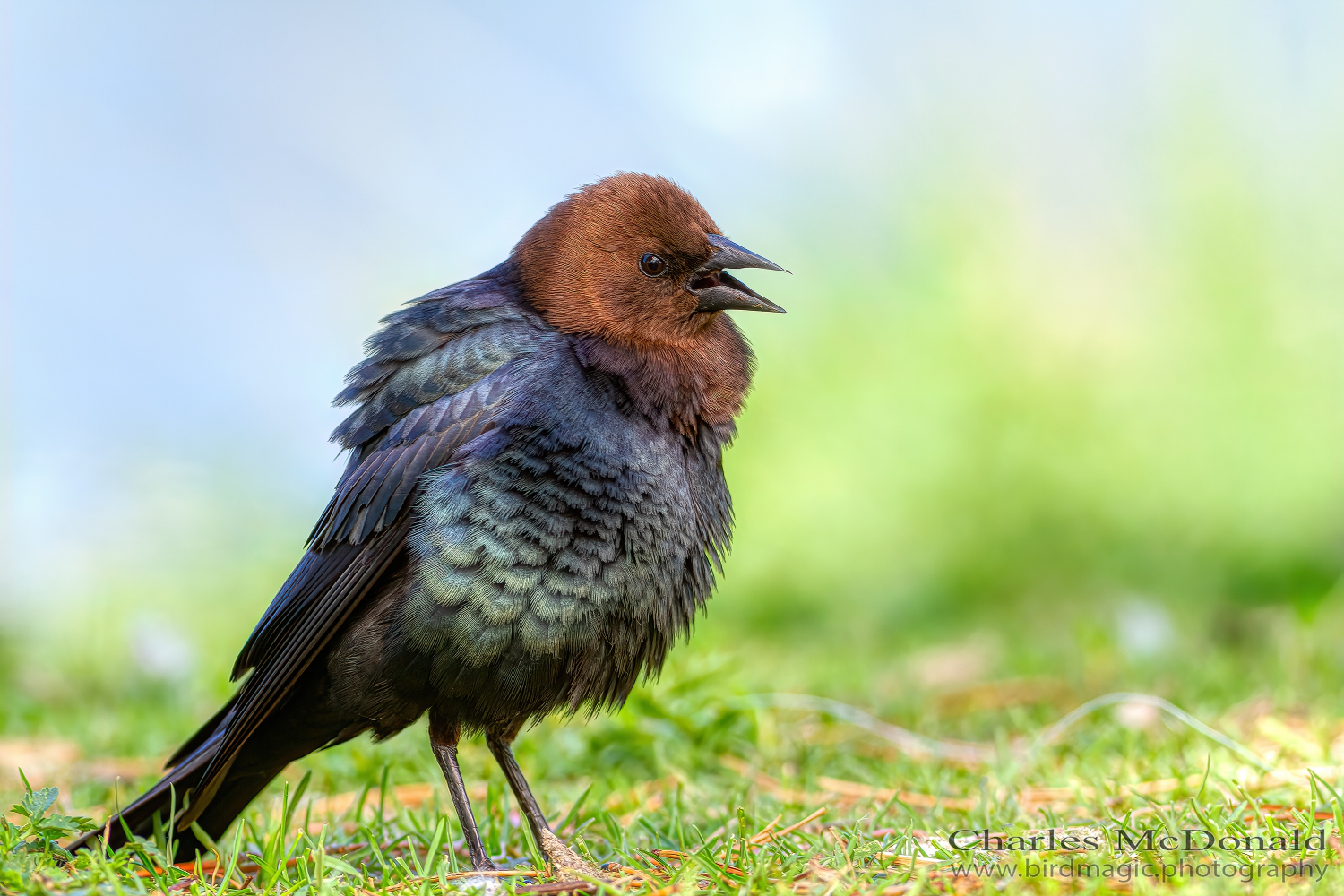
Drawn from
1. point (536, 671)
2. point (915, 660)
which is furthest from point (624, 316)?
point (915, 660)

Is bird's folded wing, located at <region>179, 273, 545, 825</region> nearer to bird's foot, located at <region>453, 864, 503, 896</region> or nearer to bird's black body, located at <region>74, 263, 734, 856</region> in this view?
bird's black body, located at <region>74, 263, 734, 856</region>

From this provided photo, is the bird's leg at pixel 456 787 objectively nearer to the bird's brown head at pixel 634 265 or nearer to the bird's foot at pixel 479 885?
the bird's foot at pixel 479 885

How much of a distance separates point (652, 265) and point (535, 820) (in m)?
1.42

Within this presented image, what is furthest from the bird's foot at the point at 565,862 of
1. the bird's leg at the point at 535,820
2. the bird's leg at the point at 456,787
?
the bird's leg at the point at 456,787

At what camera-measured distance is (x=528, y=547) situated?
2.75 m

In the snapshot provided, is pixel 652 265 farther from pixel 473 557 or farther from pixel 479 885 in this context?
pixel 479 885

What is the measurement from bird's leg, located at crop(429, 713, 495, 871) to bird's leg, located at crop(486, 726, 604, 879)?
0.12m

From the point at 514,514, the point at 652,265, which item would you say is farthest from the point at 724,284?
the point at 514,514

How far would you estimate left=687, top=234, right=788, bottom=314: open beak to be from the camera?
10.5 ft

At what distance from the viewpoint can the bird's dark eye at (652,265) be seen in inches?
126

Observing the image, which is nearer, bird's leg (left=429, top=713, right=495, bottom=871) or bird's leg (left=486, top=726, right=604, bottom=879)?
bird's leg (left=486, top=726, right=604, bottom=879)

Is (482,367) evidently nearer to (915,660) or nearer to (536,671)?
(536,671)

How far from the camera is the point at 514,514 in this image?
2770 millimetres

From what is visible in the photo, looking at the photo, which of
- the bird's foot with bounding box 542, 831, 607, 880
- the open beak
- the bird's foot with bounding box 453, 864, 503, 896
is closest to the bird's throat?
the open beak
